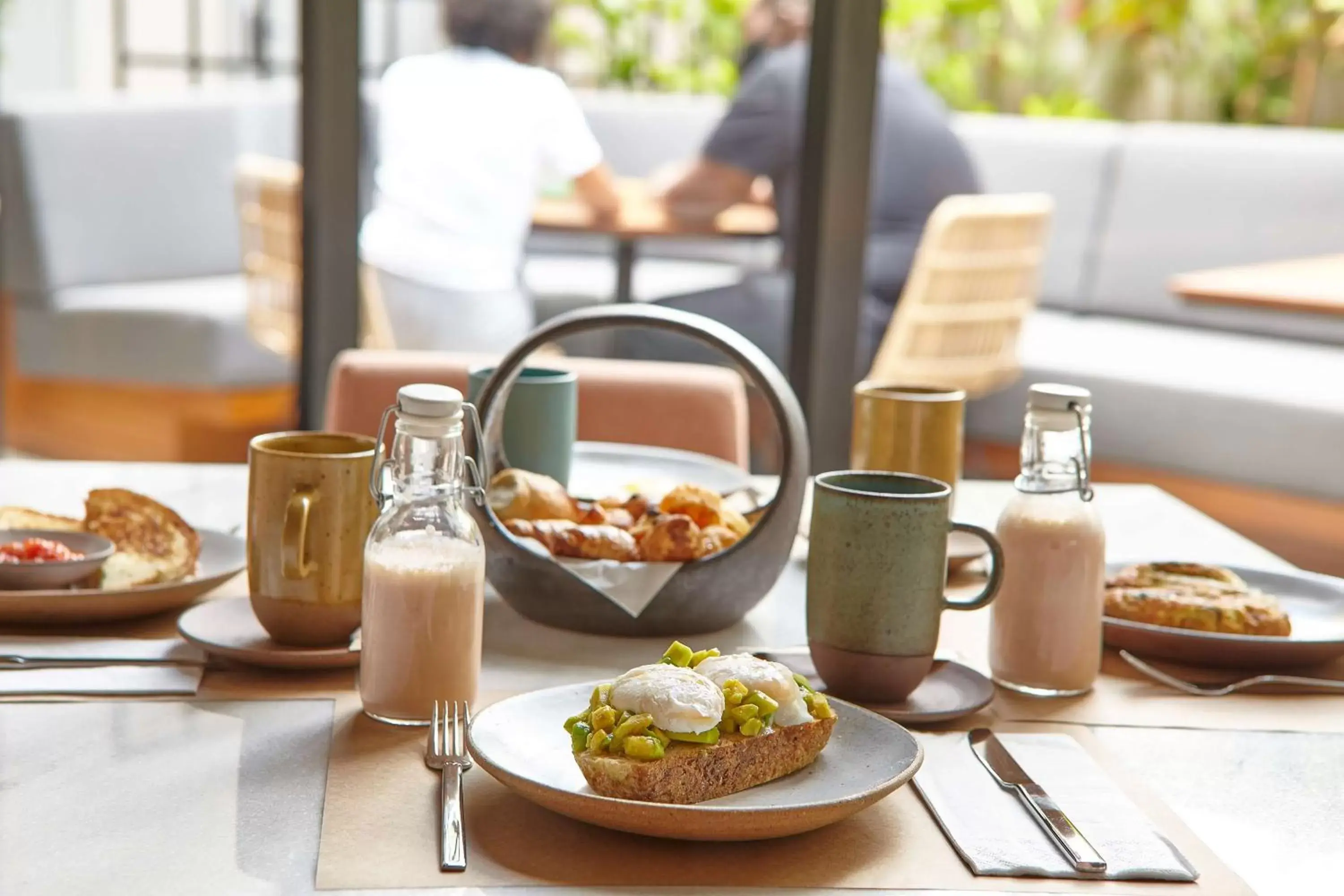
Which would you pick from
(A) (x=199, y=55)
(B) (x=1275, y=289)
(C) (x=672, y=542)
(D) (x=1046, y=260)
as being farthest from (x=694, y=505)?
(A) (x=199, y=55)

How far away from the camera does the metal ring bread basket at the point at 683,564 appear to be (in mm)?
971

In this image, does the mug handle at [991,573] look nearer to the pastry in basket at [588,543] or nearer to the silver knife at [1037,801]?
the silver knife at [1037,801]

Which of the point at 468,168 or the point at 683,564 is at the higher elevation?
the point at 468,168

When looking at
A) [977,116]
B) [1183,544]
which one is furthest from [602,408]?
[977,116]

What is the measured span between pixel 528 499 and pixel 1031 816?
1.44 ft

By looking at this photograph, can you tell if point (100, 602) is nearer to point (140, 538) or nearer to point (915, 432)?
point (140, 538)

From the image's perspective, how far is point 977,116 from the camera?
455 centimetres

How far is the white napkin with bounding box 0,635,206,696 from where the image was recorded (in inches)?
33.2

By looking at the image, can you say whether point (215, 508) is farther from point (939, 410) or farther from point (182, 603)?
point (939, 410)

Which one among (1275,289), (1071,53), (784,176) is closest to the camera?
(1275,289)

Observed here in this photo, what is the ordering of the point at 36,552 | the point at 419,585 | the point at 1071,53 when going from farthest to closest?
1. the point at 1071,53
2. the point at 36,552
3. the point at 419,585

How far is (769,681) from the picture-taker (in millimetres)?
712

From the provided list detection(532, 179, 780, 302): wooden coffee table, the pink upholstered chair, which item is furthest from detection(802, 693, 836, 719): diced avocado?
detection(532, 179, 780, 302): wooden coffee table

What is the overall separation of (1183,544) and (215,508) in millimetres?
806
